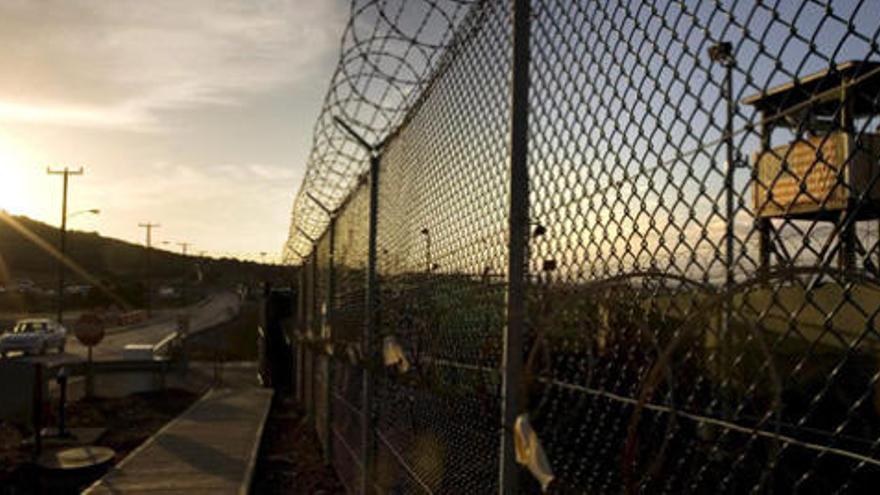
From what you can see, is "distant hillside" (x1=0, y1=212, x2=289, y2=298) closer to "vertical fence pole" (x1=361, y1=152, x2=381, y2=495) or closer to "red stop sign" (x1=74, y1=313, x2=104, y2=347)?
"red stop sign" (x1=74, y1=313, x2=104, y2=347)

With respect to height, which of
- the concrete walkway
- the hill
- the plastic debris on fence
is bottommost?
the concrete walkway

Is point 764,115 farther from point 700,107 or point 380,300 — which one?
point 380,300

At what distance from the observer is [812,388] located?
8.96ft

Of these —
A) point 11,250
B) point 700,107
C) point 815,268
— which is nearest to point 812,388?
point 700,107

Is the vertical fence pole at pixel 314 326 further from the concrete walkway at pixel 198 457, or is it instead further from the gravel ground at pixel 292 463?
the concrete walkway at pixel 198 457

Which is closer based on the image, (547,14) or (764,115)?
(764,115)

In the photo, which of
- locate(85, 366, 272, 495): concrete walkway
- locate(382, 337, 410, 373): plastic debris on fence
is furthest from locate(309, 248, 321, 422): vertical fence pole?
locate(382, 337, 410, 373): plastic debris on fence

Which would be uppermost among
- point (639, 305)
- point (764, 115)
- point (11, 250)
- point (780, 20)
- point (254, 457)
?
point (11, 250)

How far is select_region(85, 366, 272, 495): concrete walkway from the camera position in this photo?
896 centimetres

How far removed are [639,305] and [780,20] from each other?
874mm

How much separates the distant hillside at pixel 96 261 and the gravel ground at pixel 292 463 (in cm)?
11234

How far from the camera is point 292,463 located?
11.5 metres

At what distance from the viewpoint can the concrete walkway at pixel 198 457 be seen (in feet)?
29.4

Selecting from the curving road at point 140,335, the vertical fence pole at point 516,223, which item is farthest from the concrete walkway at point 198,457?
the curving road at point 140,335
